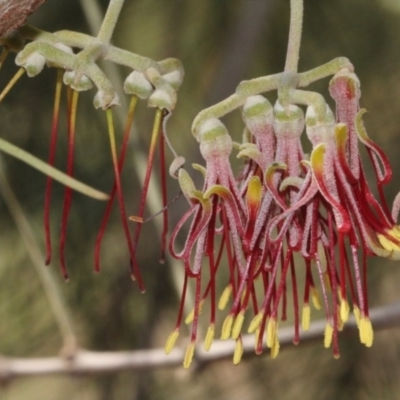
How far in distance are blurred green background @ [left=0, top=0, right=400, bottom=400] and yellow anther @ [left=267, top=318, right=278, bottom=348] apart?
373 millimetres

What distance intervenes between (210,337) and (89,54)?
0.37 ft

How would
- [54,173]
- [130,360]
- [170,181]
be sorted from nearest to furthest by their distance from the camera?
[54,173] → [130,360] → [170,181]

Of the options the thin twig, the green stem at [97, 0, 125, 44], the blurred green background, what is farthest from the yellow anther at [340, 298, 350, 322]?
the blurred green background

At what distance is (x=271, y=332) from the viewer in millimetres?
257

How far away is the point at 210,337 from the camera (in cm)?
28

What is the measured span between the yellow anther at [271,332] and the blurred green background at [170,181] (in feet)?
1.22

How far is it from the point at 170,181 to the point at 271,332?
1.53 feet

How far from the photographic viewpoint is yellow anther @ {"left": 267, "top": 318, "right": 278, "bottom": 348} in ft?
0.84

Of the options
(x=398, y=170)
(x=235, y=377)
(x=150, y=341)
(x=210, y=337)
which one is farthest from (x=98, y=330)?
(x=210, y=337)

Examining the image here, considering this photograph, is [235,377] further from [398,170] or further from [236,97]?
[236,97]

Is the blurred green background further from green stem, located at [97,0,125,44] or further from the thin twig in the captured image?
green stem, located at [97,0,125,44]

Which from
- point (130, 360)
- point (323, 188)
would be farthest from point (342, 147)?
point (130, 360)

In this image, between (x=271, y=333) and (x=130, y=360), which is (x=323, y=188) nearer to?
(x=271, y=333)

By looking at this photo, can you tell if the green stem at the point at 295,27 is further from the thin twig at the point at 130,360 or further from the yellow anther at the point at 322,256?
the thin twig at the point at 130,360
